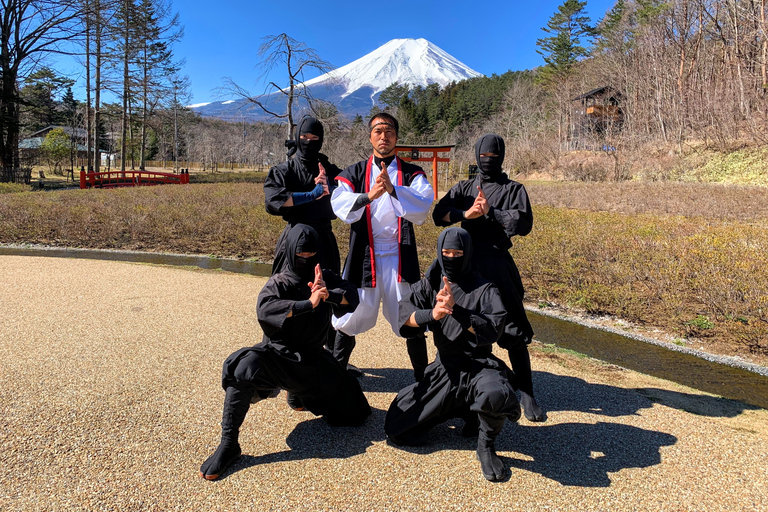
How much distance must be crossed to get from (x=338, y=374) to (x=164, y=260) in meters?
8.03

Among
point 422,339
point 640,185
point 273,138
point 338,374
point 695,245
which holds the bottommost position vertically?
point 338,374

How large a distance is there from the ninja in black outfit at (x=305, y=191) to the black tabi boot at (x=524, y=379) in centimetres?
154

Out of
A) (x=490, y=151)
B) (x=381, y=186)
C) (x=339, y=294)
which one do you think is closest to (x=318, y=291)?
(x=339, y=294)

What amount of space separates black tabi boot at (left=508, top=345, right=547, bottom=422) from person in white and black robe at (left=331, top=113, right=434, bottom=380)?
0.66 meters

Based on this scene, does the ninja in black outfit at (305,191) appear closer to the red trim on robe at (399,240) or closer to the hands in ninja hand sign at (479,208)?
the red trim on robe at (399,240)

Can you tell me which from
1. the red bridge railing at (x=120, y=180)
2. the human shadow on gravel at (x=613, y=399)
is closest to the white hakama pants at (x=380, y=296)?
the human shadow on gravel at (x=613, y=399)

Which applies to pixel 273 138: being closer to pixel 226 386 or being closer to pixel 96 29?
pixel 96 29

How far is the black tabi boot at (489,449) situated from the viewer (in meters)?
2.50

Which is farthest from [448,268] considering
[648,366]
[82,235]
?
[82,235]

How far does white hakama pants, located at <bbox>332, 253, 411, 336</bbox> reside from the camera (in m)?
3.29

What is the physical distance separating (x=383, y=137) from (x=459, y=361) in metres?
1.63

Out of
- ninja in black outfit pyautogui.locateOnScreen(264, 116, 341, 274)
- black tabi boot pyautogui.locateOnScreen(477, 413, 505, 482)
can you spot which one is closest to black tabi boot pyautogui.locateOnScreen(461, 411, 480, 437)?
black tabi boot pyautogui.locateOnScreen(477, 413, 505, 482)

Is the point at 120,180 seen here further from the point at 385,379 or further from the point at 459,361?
the point at 459,361

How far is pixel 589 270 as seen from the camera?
746 centimetres
